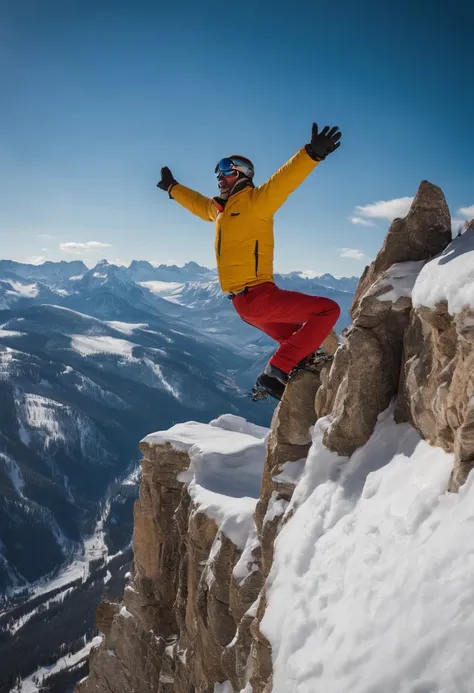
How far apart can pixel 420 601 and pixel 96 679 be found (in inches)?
1236

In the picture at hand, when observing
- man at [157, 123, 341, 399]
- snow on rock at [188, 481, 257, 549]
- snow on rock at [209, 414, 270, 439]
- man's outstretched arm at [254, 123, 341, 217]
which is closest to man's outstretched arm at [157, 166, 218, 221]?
man at [157, 123, 341, 399]

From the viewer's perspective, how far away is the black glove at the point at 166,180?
11336mm

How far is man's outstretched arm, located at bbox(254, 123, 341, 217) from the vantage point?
7.35 m

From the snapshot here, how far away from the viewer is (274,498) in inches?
432

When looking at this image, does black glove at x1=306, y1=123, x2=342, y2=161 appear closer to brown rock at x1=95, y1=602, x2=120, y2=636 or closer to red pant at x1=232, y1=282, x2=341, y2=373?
red pant at x1=232, y1=282, x2=341, y2=373

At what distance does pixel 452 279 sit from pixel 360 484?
141 inches

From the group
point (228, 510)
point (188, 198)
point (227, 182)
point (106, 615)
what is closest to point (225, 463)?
point (228, 510)

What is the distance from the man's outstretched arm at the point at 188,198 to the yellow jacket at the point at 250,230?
1.44ft

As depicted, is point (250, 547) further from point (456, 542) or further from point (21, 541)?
point (21, 541)

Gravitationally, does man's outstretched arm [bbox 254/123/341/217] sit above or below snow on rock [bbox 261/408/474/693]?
above

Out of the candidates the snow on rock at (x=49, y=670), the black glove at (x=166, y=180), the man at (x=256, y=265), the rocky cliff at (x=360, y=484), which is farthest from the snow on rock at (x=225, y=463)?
the snow on rock at (x=49, y=670)

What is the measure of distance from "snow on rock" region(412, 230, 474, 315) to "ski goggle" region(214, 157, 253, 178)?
392 centimetres

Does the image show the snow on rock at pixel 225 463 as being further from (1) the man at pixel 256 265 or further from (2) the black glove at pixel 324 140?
(2) the black glove at pixel 324 140

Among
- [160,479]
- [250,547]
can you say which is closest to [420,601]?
[250,547]
